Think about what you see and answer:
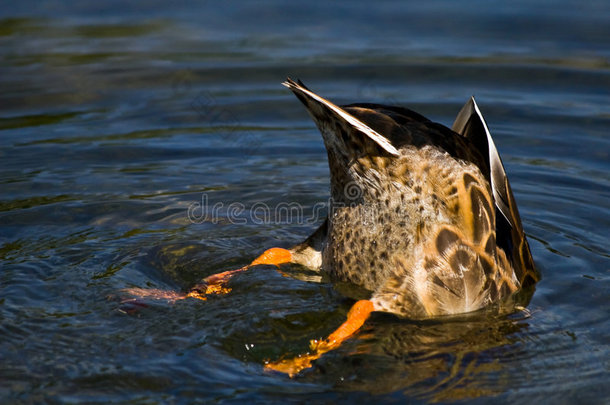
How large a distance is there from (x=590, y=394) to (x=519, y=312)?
33.9 inches

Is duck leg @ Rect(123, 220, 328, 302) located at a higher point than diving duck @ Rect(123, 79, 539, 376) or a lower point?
lower

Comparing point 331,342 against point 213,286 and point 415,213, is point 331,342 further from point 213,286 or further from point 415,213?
point 213,286

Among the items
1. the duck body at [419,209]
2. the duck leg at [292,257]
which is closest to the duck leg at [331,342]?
the duck body at [419,209]

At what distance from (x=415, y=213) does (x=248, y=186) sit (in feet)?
7.85

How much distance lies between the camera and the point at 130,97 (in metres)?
8.62

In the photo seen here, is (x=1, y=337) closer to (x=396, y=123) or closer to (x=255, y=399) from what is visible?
(x=255, y=399)

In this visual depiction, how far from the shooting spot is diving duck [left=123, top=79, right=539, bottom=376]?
448 cm

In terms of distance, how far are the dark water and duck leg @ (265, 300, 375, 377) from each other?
67mm

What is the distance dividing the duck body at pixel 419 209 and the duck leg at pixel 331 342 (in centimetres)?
13

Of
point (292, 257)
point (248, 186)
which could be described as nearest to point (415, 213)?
point (292, 257)

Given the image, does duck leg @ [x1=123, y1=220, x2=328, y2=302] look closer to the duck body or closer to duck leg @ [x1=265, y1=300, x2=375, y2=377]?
the duck body
